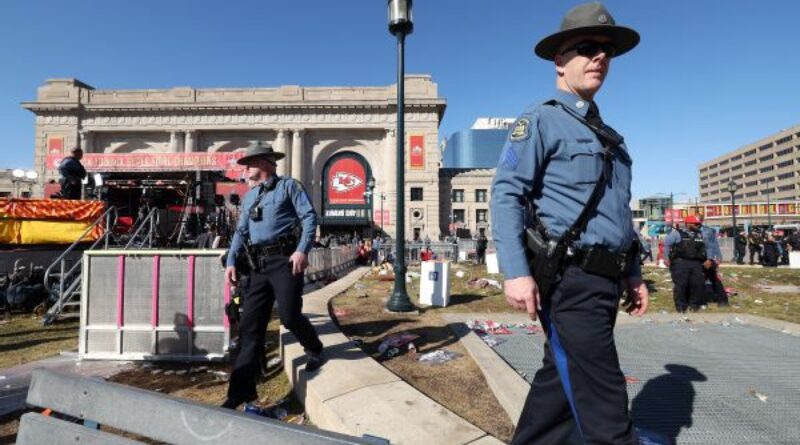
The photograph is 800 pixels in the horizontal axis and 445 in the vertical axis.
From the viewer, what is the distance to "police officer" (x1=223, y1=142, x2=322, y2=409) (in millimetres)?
3057

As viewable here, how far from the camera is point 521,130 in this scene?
5.87 ft

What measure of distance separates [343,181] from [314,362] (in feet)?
158

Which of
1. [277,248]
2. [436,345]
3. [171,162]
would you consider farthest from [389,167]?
[277,248]

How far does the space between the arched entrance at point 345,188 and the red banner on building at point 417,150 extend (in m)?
5.86

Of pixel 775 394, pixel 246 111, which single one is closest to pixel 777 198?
pixel 246 111

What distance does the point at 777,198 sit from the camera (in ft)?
322

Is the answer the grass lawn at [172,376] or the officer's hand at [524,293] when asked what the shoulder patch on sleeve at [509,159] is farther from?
the grass lawn at [172,376]

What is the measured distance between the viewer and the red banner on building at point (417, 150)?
47.8 m

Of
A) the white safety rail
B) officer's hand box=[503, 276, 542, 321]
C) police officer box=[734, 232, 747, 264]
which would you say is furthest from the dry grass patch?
police officer box=[734, 232, 747, 264]

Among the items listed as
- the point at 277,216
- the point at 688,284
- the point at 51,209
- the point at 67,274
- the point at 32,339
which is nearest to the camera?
the point at 277,216

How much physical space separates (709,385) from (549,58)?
2986mm

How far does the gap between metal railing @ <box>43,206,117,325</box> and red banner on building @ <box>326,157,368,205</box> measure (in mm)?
41341

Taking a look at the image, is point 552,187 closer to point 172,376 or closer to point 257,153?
point 257,153

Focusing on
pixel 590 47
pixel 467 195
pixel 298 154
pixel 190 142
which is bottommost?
pixel 590 47
